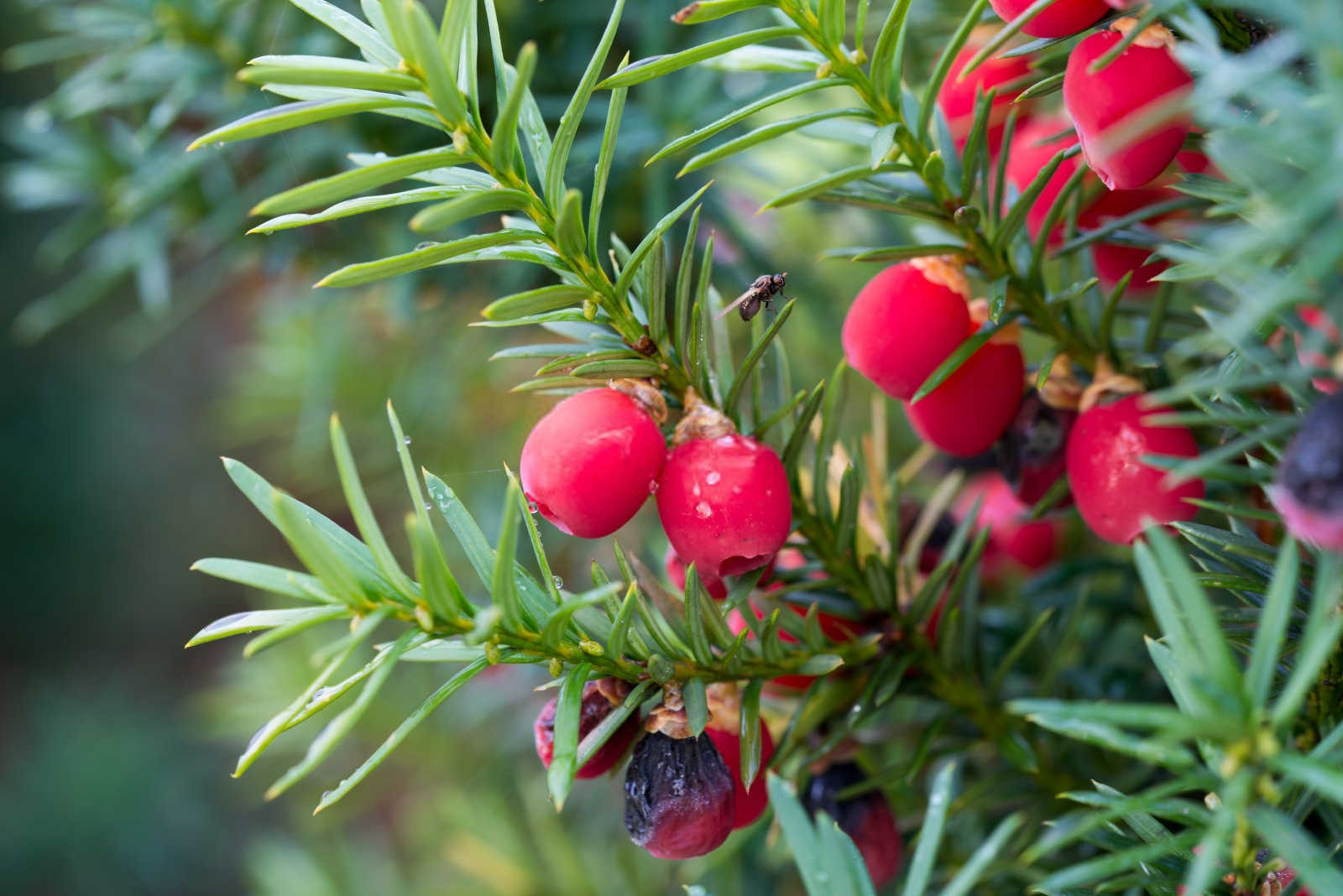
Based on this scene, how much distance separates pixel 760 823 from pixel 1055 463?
0.93ft

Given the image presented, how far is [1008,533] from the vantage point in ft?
2.05

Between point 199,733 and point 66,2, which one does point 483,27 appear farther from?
point 199,733

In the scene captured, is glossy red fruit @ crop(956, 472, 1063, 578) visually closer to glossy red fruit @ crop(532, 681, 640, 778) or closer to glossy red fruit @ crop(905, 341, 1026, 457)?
glossy red fruit @ crop(905, 341, 1026, 457)

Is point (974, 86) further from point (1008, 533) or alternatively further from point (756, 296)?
point (1008, 533)

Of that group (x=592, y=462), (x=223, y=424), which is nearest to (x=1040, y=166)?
(x=592, y=462)

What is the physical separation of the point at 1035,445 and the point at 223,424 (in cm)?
151

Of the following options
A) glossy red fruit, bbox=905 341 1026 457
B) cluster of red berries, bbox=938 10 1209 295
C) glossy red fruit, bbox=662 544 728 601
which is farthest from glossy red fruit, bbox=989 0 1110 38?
glossy red fruit, bbox=662 544 728 601

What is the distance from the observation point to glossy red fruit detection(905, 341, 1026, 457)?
41 centimetres

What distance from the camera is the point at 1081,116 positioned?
1.07 feet

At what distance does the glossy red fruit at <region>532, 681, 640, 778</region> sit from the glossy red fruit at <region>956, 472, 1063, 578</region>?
0.30m

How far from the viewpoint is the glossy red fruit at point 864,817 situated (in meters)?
0.44

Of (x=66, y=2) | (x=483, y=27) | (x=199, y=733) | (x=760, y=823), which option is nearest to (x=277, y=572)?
(x=760, y=823)

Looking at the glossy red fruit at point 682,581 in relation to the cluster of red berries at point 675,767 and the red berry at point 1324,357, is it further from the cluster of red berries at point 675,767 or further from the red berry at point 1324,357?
the red berry at point 1324,357

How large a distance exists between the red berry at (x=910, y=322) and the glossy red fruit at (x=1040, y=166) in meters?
0.05
